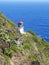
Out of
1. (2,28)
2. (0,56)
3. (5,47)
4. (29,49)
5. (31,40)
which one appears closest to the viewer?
(0,56)

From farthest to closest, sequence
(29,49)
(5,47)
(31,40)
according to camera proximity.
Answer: (31,40), (29,49), (5,47)

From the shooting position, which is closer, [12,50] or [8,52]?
[8,52]

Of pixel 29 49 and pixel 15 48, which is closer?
pixel 15 48

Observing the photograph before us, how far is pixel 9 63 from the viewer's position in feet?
77.1

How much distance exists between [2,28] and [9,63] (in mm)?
5917

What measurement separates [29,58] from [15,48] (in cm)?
193

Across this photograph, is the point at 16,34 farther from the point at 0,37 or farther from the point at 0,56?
the point at 0,56

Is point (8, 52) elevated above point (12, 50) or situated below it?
below

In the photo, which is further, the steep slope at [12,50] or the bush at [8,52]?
the bush at [8,52]

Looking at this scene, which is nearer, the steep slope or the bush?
the steep slope

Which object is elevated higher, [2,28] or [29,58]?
[2,28]

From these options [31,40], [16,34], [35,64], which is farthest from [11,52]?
[31,40]

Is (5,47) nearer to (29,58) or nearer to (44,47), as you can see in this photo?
(29,58)

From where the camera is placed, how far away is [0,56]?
23172 mm
